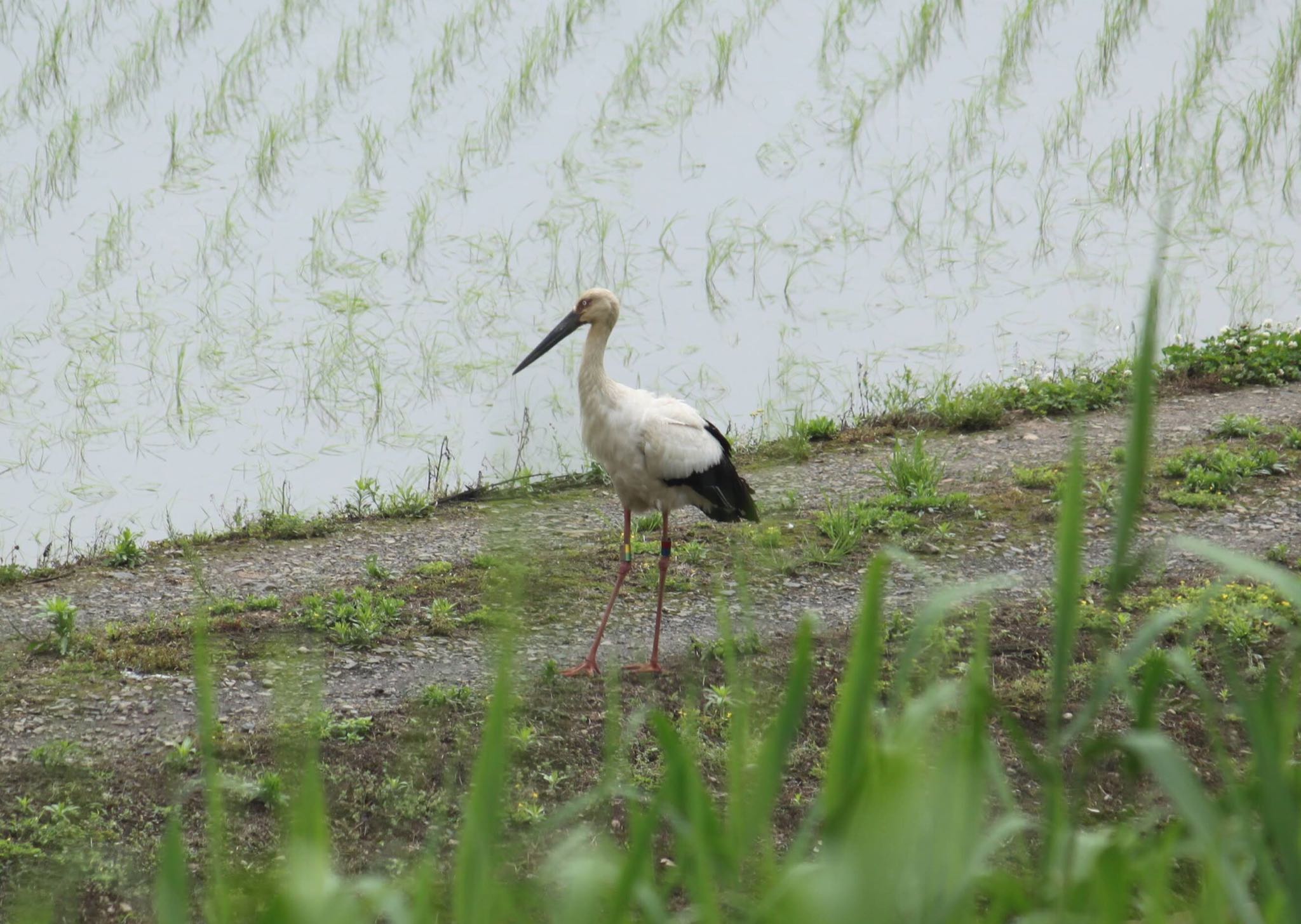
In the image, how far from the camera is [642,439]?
4.99 metres

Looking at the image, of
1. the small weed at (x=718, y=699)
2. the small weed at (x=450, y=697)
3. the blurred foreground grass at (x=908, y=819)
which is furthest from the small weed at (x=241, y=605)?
the blurred foreground grass at (x=908, y=819)

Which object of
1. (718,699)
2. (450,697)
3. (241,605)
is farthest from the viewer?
(241,605)

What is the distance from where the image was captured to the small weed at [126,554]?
579 centimetres

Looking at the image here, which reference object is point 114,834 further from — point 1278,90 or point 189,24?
point 1278,90

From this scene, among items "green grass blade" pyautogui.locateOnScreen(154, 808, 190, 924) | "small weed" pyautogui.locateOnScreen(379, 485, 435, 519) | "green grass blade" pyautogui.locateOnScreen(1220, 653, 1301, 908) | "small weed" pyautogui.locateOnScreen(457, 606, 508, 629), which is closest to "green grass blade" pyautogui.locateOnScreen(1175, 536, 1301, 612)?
"green grass blade" pyautogui.locateOnScreen(1220, 653, 1301, 908)

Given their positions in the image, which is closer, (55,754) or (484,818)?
(484,818)

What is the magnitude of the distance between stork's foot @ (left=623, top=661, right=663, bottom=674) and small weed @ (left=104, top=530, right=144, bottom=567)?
8.12 ft

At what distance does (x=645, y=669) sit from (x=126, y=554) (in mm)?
2593

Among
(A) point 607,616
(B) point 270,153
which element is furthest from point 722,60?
(A) point 607,616

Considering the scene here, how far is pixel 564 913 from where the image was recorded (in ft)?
4.18

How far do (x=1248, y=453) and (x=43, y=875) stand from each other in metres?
5.69

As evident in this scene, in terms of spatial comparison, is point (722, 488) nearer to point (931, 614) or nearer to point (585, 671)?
point (585, 671)

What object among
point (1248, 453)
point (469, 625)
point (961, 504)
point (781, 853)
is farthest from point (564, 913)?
point (1248, 453)

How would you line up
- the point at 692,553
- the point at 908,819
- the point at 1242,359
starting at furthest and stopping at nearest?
the point at 1242,359 < the point at 692,553 < the point at 908,819
